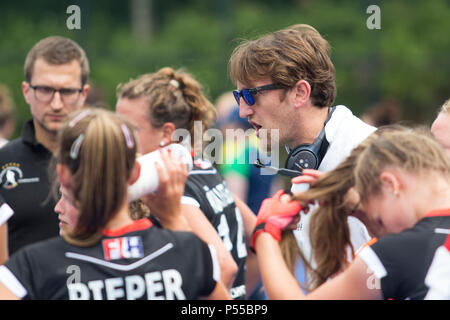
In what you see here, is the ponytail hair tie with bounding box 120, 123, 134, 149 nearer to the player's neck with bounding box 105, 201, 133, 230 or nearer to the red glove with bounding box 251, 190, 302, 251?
the player's neck with bounding box 105, 201, 133, 230

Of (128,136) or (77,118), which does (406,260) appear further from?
(77,118)

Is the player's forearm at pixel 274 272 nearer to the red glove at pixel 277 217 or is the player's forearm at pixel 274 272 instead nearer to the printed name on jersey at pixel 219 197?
the red glove at pixel 277 217

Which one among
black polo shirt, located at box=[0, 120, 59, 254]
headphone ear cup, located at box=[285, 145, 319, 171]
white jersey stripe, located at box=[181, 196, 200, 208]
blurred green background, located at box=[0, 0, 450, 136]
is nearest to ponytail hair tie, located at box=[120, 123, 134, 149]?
white jersey stripe, located at box=[181, 196, 200, 208]

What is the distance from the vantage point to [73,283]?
2277mm

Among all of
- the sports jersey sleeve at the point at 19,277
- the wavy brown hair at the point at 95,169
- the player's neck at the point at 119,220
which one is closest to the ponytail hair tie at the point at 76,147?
the wavy brown hair at the point at 95,169

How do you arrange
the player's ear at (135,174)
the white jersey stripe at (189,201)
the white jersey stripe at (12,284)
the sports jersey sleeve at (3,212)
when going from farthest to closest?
the sports jersey sleeve at (3,212) < the white jersey stripe at (189,201) < the player's ear at (135,174) < the white jersey stripe at (12,284)

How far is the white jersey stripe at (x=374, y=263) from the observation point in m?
2.32

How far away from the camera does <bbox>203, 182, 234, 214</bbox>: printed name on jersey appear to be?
→ 11.6 ft

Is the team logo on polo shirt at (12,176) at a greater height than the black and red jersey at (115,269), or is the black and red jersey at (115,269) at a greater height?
the black and red jersey at (115,269)

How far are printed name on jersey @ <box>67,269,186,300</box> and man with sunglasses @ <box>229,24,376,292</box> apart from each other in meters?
1.17

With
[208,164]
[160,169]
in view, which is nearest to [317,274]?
[160,169]

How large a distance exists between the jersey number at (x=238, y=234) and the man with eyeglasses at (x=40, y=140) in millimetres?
1183

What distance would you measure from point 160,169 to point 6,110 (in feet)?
15.3

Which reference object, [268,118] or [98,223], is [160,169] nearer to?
[98,223]
